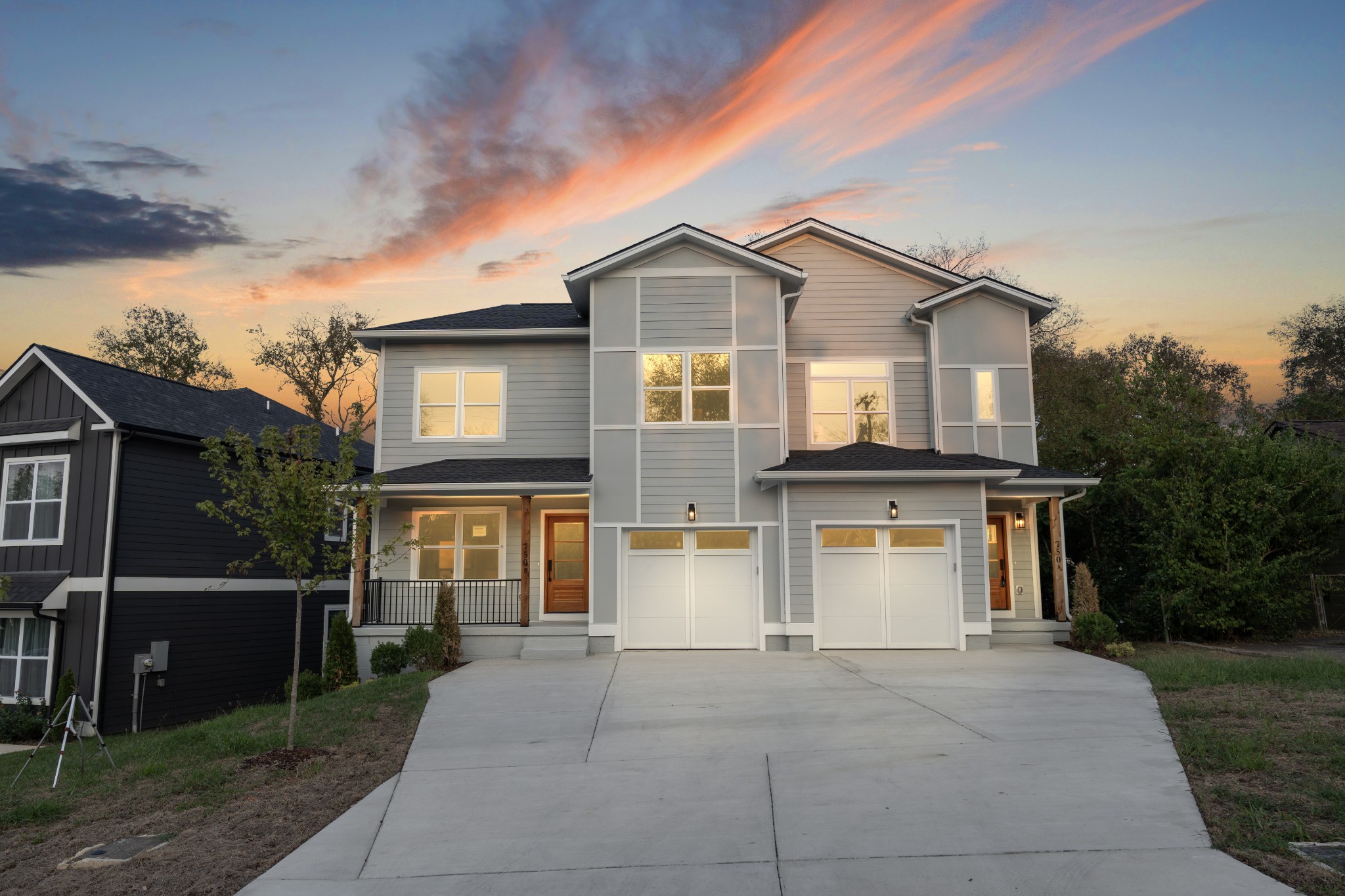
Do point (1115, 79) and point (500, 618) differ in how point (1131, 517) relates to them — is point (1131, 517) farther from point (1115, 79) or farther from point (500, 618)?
point (500, 618)

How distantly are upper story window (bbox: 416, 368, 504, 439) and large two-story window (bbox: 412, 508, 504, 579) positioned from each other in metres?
1.63

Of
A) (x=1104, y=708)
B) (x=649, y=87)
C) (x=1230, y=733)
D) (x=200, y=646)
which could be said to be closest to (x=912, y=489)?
(x=1104, y=708)

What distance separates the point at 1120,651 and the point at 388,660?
12.3m

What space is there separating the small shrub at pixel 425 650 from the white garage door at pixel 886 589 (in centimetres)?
654

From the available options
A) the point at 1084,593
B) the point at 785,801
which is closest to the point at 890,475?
the point at 1084,593

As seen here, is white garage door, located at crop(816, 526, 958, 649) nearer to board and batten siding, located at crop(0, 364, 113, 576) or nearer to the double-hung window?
board and batten siding, located at crop(0, 364, 113, 576)

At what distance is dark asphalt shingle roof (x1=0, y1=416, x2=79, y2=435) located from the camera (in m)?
16.7

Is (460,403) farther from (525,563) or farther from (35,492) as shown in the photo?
(35,492)

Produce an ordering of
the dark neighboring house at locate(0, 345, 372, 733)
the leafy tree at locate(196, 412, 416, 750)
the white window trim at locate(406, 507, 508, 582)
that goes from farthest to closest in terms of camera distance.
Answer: the white window trim at locate(406, 507, 508, 582), the dark neighboring house at locate(0, 345, 372, 733), the leafy tree at locate(196, 412, 416, 750)

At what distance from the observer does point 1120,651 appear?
14.2 metres

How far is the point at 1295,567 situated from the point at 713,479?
36.7ft

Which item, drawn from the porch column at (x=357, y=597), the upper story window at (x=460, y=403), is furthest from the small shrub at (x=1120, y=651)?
the porch column at (x=357, y=597)

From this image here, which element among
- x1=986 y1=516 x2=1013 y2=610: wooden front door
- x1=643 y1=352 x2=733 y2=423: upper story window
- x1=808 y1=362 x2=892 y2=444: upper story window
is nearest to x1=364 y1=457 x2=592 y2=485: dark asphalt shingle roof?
x1=643 y1=352 x2=733 y2=423: upper story window

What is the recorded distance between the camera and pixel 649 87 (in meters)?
19.3
